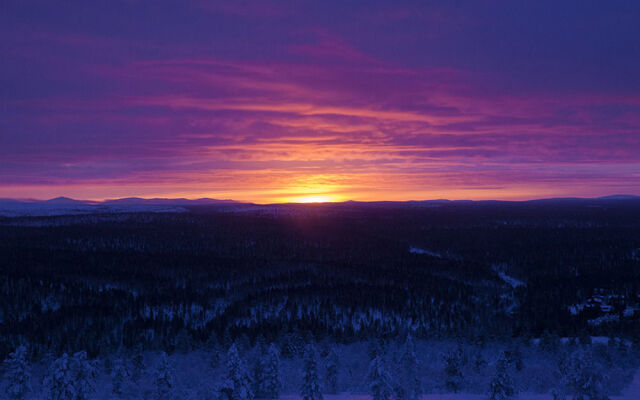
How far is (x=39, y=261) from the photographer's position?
100 meters

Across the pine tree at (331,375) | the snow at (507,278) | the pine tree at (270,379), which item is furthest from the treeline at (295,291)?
the pine tree at (270,379)

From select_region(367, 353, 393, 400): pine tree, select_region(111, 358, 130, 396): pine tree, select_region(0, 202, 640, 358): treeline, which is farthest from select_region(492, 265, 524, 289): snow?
select_region(111, 358, 130, 396): pine tree

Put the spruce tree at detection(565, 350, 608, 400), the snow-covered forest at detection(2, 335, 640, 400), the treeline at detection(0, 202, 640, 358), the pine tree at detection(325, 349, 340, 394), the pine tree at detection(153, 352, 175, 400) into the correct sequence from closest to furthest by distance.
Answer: the spruce tree at detection(565, 350, 608, 400) → the snow-covered forest at detection(2, 335, 640, 400) → the pine tree at detection(153, 352, 175, 400) → the pine tree at detection(325, 349, 340, 394) → the treeline at detection(0, 202, 640, 358)

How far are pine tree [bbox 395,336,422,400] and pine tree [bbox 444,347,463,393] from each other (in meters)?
3.72

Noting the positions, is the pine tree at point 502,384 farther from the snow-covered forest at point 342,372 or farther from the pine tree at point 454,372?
the pine tree at point 454,372

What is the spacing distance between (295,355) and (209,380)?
387 inches

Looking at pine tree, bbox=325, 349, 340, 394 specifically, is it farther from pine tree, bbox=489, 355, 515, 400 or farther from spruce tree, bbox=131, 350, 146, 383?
spruce tree, bbox=131, 350, 146, 383

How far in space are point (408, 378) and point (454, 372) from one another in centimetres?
484

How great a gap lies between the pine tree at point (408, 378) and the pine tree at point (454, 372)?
372 cm

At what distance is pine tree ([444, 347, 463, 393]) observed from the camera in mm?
37344

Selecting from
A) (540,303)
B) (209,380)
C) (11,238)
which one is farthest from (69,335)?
(11,238)

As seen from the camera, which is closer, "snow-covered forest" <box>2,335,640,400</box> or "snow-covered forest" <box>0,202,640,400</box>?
"snow-covered forest" <box>2,335,640,400</box>

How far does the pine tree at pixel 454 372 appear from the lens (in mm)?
37344

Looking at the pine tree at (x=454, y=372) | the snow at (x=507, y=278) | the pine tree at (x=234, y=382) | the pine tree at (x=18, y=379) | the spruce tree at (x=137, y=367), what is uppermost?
the pine tree at (x=234, y=382)
